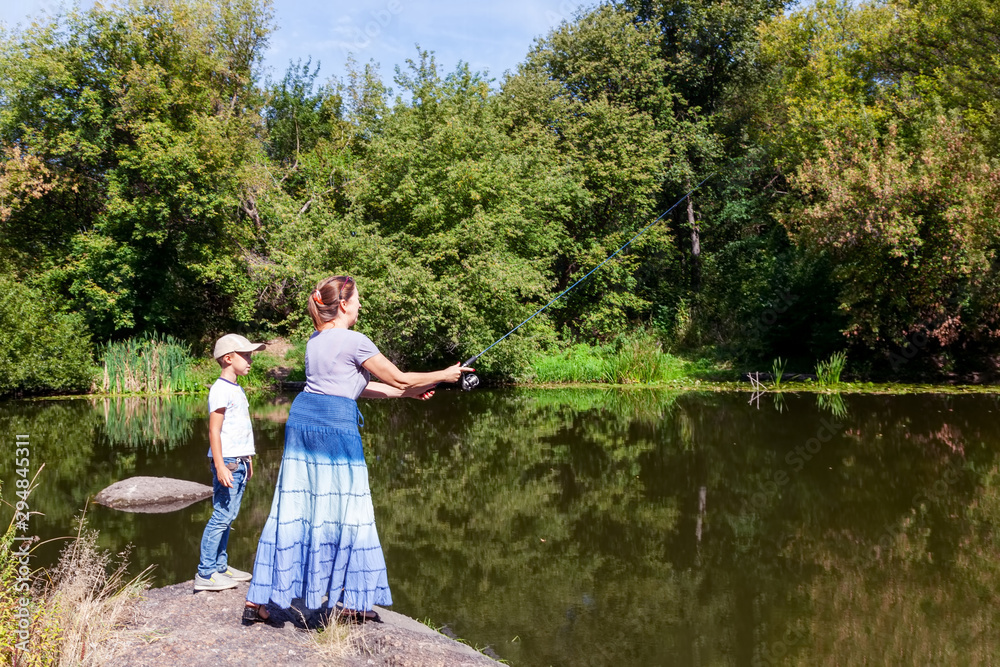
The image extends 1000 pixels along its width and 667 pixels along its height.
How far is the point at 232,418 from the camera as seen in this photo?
466 centimetres

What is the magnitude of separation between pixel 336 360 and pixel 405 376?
0.37m

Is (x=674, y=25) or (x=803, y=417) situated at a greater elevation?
(x=674, y=25)

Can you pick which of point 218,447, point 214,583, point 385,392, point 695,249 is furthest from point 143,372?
point 695,249

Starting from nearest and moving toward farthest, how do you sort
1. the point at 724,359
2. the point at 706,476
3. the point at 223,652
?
1. the point at 223,652
2. the point at 706,476
3. the point at 724,359

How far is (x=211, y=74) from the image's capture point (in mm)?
24141

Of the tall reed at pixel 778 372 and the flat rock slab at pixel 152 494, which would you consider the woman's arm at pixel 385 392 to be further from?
the tall reed at pixel 778 372

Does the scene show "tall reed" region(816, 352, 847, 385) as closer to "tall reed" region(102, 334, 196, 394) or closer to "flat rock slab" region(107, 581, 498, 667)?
"tall reed" region(102, 334, 196, 394)

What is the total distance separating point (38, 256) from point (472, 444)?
16691 millimetres

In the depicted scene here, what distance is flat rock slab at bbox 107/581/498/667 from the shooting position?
12.6ft

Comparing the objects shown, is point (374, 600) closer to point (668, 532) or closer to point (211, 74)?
Answer: point (668, 532)

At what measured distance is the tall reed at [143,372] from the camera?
18234 millimetres

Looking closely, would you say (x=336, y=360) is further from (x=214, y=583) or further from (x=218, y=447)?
(x=214, y=583)

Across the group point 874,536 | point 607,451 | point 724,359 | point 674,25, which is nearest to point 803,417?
point 607,451

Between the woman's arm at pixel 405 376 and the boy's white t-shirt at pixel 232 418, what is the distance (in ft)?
3.34
